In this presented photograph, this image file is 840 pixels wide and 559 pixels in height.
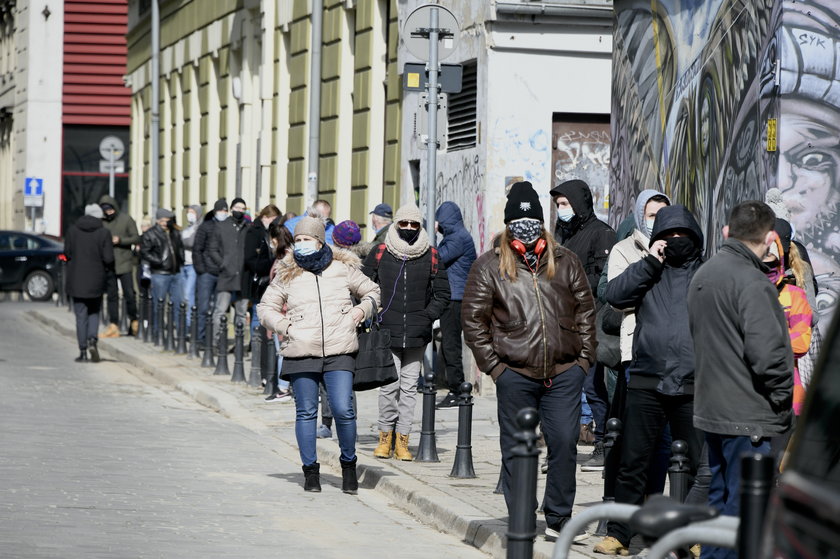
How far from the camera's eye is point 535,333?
322 inches

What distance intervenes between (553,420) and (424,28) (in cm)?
521

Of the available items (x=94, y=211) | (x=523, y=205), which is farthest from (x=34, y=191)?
(x=523, y=205)

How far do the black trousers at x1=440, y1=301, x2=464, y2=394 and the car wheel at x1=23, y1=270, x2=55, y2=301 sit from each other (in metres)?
22.6

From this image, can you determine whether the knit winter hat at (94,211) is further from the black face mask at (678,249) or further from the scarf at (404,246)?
the black face mask at (678,249)

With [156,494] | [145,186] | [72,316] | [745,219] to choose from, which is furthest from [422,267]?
[145,186]

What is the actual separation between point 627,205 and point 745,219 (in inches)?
278

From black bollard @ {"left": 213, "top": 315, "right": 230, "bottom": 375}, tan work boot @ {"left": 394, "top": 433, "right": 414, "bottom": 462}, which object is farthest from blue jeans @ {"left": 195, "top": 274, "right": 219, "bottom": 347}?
tan work boot @ {"left": 394, "top": 433, "right": 414, "bottom": 462}

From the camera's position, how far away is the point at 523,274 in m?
8.27

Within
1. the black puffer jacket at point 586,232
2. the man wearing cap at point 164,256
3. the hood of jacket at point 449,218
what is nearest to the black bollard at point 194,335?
the man wearing cap at point 164,256

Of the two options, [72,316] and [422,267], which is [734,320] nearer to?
[422,267]

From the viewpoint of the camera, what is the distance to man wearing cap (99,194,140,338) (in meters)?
23.6

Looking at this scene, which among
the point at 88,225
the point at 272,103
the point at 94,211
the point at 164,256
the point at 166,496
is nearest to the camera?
the point at 166,496

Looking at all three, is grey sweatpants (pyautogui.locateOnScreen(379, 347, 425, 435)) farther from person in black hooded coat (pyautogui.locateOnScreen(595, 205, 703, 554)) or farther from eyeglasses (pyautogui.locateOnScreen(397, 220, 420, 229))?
person in black hooded coat (pyautogui.locateOnScreen(595, 205, 703, 554))

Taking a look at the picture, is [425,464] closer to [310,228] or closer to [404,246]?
[404,246]
